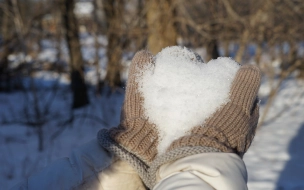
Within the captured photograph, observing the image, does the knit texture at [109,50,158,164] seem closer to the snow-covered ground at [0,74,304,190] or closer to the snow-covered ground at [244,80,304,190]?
the snow-covered ground at [0,74,304,190]

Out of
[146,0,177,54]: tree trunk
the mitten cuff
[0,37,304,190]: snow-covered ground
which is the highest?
the mitten cuff

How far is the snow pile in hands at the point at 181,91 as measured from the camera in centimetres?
110

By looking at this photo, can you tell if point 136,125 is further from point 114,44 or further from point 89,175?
point 114,44

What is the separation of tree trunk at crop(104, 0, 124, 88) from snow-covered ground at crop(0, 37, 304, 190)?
29 centimetres

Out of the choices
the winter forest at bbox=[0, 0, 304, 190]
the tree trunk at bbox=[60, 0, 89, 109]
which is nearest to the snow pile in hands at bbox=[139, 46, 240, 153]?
the winter forest at bbox=[0, 0, 304, 190]

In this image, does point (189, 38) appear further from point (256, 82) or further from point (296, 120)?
point (256, 82)

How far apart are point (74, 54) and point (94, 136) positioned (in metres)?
2.42

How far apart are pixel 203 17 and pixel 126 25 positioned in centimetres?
234

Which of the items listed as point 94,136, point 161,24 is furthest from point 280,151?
point 94,136

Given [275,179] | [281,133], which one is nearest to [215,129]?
[275,179]

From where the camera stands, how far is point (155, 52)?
4926 millimetres

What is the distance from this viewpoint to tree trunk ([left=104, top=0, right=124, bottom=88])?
24.0 feet

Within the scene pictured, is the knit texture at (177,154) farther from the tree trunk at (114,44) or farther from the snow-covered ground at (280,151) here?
the tree trunk at (114,44)

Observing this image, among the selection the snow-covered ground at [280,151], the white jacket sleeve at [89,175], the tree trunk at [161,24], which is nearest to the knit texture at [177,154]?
the white jacket sleeve at [89,175]
